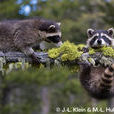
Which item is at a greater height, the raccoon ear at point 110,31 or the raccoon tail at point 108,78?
the raccoon ear at point 110,31

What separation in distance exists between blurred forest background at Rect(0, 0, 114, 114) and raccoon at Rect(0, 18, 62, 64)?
8.49 meters

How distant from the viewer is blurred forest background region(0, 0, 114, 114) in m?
19.6

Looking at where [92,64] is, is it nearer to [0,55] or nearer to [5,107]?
[0,55]

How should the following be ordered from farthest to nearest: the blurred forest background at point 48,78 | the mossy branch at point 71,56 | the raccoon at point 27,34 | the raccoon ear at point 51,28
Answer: the blurred forest background at point 48,78
the raccoon ear at point 51,28
the raccoon at point 27,34
the mossy branch at point 71,56

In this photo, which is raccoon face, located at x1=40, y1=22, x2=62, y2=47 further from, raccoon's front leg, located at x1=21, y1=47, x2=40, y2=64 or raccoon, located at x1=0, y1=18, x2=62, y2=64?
raccoon's front leg, located at x1=21, y1=47, x2=40, y2=64

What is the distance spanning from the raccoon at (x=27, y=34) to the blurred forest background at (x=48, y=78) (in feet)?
27.8

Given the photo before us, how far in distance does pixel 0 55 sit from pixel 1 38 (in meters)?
1.52

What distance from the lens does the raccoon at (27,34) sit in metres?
8.48

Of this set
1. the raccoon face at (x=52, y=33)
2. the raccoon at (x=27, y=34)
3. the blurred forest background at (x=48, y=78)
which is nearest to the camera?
the raccoon at (x=27, y=34)

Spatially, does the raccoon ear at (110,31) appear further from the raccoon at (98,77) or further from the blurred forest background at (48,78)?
the blurred forest background at (48,78)

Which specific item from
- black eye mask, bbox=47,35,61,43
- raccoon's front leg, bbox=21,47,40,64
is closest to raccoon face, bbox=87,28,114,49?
black eye mask, bbox=47,35,61,43

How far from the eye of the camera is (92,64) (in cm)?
740

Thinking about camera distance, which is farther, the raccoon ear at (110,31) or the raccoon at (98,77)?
the raccoon ear at (110,31)

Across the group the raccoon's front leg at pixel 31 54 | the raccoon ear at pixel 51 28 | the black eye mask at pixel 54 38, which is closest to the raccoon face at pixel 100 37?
the black eye mask at pixel 54 38
